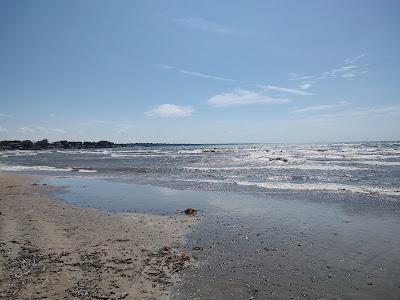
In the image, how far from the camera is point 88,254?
8.89 m

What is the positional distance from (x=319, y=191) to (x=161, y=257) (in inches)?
541

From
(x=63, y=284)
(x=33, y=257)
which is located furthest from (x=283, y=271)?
(x=33, y=257)

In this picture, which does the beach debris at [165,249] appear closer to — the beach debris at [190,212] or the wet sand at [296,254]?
the wet sand at [296,254]

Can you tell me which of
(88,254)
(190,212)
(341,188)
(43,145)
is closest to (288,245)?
(190,212)

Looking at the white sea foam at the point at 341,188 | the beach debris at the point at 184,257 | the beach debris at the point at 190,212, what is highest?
the beach debris at the point at 190,212

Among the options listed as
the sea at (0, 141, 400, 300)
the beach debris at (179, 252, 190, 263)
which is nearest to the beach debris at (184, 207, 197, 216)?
the sea at (0, 141, 400, 300)

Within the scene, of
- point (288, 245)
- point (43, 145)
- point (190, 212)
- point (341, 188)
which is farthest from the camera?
point (43, 145)

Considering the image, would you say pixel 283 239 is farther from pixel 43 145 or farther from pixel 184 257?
pixel 43 145

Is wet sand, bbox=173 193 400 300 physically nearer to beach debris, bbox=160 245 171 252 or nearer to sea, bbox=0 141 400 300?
sea, bbox=0 141 400 300

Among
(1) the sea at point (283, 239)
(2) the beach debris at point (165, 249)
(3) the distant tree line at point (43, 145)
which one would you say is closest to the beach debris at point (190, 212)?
(1) the sea at point (283, 239)

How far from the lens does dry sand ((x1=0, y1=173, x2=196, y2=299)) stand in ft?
22.5

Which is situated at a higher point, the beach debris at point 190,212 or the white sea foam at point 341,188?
the beach debris at point 190,212

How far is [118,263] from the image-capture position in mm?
8328

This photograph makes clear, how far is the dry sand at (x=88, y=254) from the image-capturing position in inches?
270
